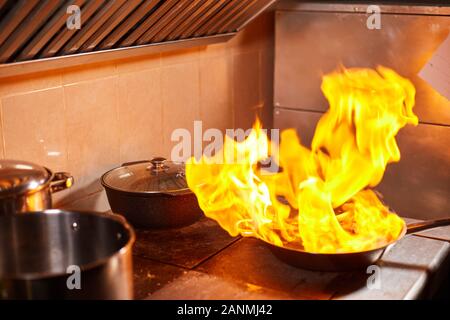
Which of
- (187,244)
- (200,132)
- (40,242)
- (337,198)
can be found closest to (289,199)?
(337,198)

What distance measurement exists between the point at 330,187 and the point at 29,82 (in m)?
0.82

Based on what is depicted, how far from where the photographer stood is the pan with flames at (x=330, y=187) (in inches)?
62.4

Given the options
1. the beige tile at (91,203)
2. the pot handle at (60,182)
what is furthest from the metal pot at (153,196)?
the pot handle at (60,182)

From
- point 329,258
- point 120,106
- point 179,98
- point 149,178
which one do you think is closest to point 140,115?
point 120,106

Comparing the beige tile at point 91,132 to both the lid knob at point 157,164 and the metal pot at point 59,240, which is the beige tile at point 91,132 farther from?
the metal pot at point 59,240

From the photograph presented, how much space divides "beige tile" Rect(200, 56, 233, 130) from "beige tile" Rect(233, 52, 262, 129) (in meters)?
0.04

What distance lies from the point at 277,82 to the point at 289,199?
711 mm

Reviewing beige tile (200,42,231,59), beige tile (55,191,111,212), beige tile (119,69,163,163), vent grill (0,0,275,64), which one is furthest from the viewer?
beige tile (200,42,231,59)

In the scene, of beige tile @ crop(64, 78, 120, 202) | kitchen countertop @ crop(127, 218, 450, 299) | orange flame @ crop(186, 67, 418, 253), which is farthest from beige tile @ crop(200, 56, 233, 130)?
kitchen countertop @ crop(127, 218, 450, 299)

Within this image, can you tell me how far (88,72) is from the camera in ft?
5.99

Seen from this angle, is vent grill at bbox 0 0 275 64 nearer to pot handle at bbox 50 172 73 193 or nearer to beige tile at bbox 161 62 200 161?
beige tile at bbox 161 62 200 161

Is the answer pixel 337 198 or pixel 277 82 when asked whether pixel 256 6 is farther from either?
pixel 337 198

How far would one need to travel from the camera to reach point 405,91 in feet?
7.31

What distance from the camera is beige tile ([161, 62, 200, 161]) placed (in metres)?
2.14
